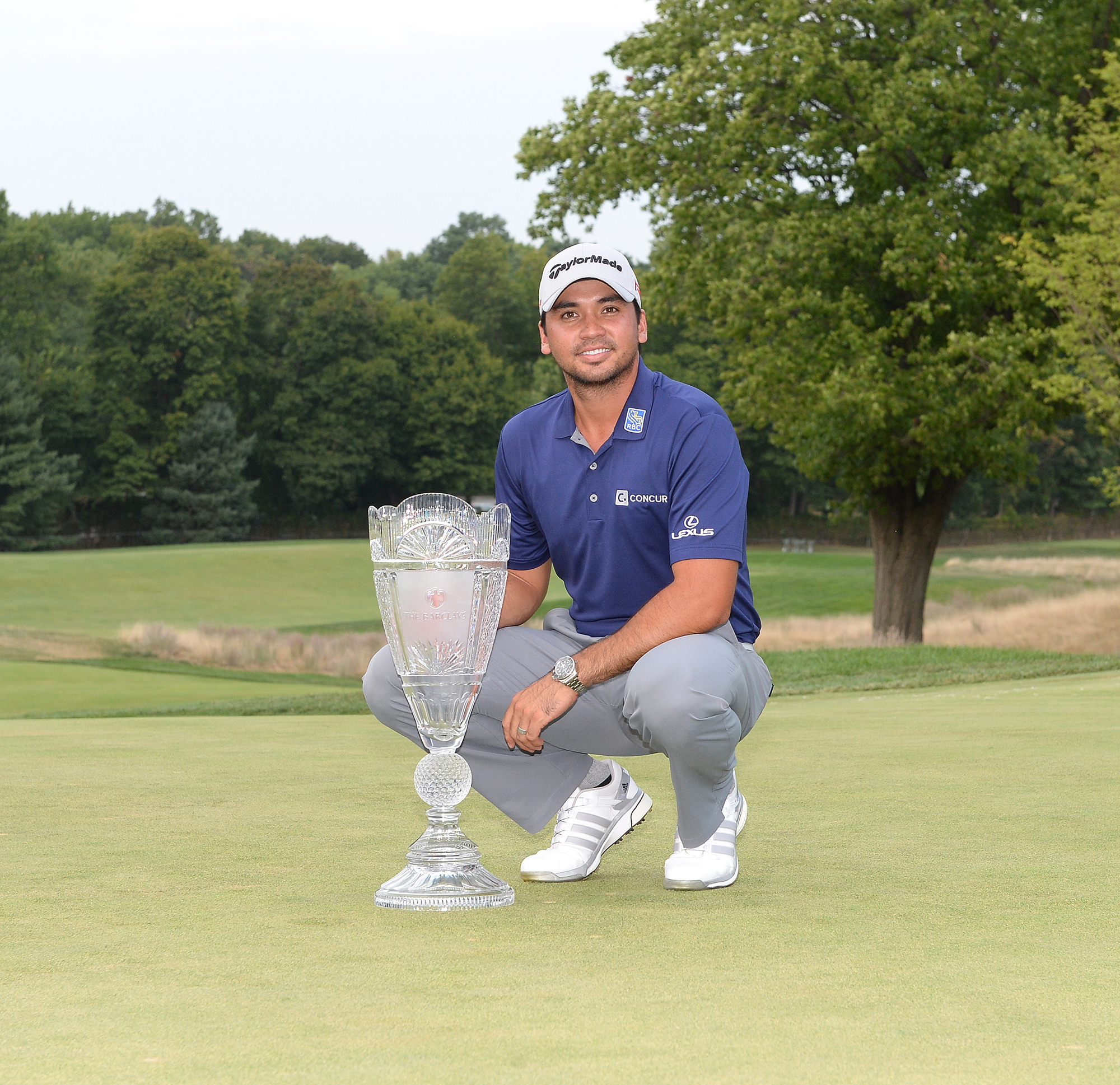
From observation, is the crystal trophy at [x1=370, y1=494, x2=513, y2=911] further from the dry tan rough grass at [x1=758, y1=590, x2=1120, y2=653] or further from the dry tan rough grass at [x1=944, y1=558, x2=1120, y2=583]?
the dry tan rough grass at [x1=944, y1=558, x2=1120, y2=583]

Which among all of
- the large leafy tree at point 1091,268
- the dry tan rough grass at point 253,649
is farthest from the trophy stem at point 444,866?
the dry tan rough grass at point 253,649

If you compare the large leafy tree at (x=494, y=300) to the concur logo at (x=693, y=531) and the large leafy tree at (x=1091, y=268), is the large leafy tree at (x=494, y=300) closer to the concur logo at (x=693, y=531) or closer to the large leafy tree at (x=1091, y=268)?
the large leafy tree at (x=1091, y=268)

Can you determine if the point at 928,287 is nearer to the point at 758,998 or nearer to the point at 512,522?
the point at 512,522

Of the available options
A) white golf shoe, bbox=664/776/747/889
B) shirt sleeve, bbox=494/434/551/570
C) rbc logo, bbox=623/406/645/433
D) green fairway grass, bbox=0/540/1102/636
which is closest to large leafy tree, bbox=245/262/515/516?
green fairway grass, bbox=0/540/1102/636

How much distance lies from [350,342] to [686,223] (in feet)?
164

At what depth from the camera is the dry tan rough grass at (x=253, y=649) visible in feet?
67.5

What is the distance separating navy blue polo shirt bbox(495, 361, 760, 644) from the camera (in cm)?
401

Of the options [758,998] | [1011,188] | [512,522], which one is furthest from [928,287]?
[758,998]

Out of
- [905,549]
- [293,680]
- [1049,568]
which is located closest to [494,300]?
[1049,568]

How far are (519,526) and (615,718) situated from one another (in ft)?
2.35

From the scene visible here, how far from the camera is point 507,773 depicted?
4.35m

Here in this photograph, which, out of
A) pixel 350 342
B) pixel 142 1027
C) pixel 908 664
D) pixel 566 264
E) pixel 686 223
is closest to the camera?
pixel 142 1027

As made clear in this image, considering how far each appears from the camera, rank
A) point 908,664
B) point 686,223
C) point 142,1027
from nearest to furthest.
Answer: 1. point 142,1027
2. point 908,664
3. point 686,223

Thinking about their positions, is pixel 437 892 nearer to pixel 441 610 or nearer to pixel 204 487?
pixel 441 610
